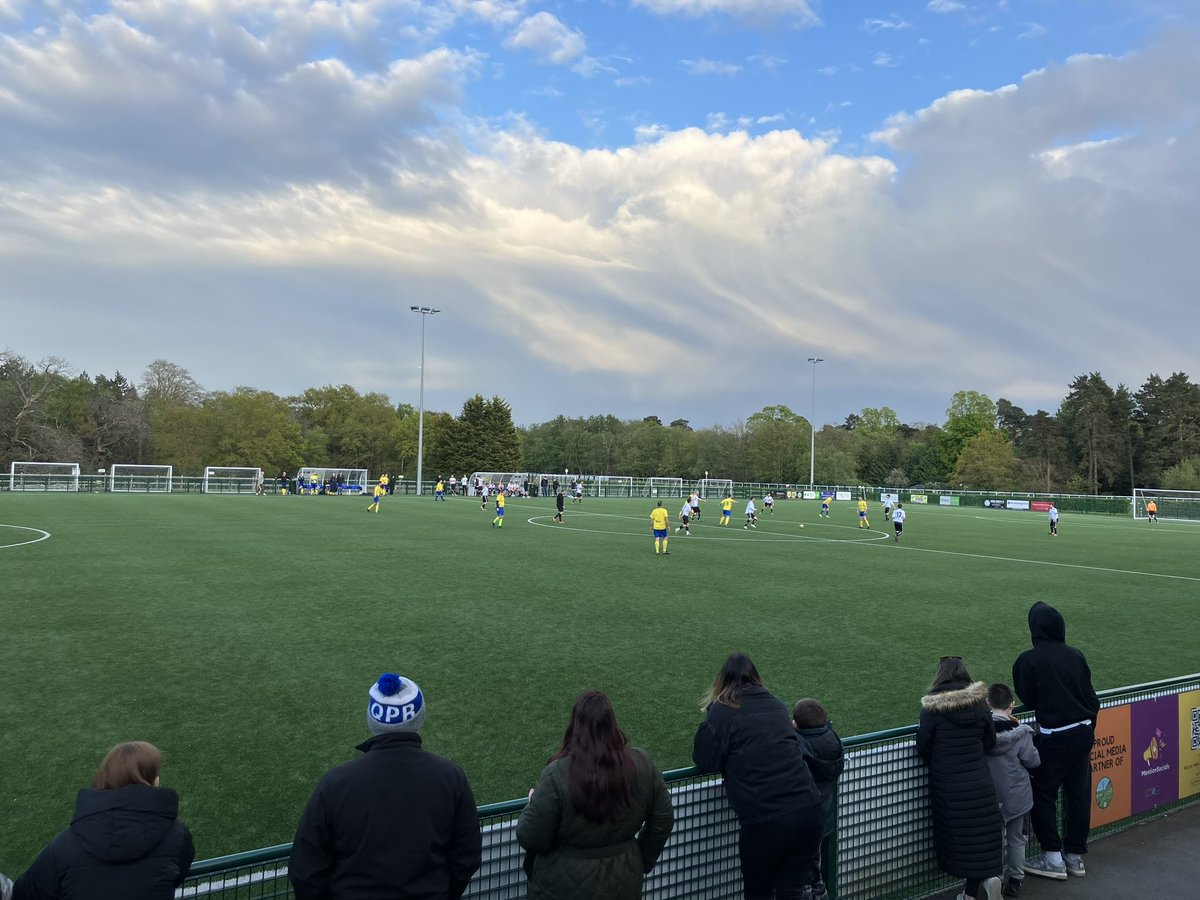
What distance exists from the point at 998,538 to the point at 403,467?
85763mm

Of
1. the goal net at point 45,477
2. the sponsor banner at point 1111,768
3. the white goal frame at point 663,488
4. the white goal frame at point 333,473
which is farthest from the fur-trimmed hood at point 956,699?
the white goal frame at point 663,488

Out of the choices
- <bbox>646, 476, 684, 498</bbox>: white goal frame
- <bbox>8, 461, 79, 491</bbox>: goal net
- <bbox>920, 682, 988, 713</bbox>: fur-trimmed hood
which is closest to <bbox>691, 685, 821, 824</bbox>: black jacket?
<bbox>920, 682, 988, 713</bbox>: fur-trimmed hood

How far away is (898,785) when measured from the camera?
511cm

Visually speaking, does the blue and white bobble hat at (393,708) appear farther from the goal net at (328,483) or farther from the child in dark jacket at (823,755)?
the goal net at (328,483)

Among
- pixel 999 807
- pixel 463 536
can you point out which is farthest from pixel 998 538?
pixel 999 807

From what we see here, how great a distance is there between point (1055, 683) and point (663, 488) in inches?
2629

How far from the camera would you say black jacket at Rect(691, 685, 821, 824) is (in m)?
4.16

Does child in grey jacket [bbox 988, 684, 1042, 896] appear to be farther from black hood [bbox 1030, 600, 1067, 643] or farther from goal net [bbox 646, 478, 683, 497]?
goal net [bbox 646, 478, 683, 497]

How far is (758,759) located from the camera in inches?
166

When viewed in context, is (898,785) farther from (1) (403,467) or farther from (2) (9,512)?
(1) (403,467)

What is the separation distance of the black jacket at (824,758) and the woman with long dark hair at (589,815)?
1.31 metres

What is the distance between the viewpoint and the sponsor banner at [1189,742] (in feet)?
21.6

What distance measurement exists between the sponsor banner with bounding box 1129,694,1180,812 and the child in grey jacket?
4.87 feet

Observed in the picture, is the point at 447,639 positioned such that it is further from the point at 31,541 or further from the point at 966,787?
the point at 31,541
